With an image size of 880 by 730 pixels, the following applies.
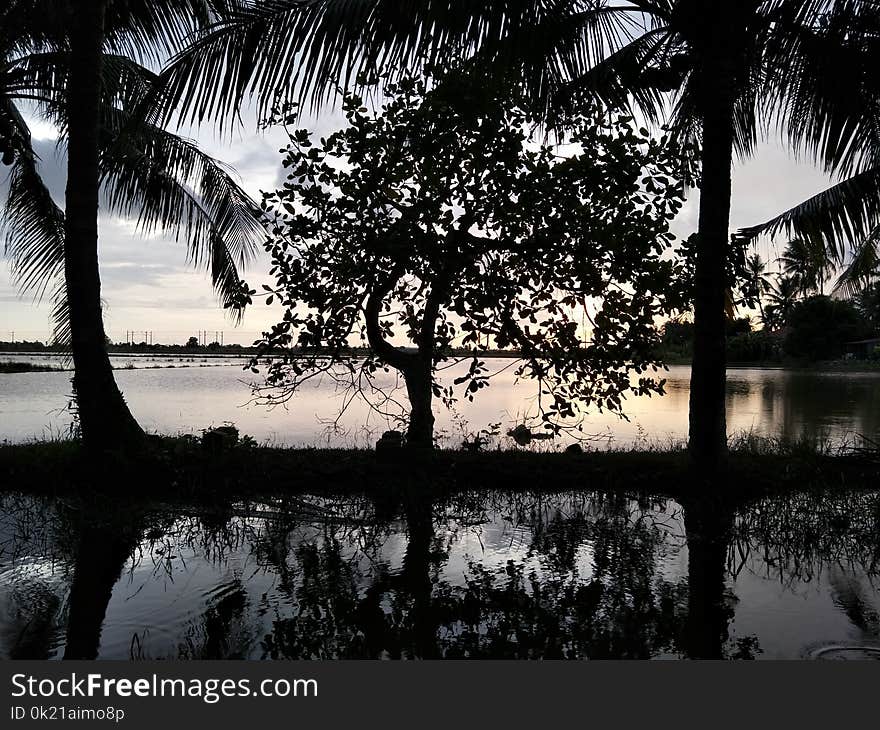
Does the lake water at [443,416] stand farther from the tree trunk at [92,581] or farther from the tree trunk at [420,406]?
the tree trunk at [92,581]

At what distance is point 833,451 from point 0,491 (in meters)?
11.3

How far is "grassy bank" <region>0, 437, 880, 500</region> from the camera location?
306 inches

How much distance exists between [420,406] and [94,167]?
4.53 m

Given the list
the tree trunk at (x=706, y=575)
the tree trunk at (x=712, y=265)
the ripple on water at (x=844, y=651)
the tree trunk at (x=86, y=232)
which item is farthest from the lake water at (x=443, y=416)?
the ripple on water at (x=844, y=651)

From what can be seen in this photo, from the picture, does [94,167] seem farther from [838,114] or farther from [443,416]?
[443,416]

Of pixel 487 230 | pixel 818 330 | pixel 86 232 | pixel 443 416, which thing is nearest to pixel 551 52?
pixel 487 230

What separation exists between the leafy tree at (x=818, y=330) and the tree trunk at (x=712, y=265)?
5497cm

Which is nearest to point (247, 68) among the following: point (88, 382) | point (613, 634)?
point (88, 382)

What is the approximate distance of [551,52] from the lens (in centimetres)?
735

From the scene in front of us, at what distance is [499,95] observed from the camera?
24.2 ft

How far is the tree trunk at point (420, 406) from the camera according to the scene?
8.73 meters

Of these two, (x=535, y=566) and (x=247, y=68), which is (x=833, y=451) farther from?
(x=247, y=68)

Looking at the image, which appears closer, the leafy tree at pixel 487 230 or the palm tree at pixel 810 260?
the leafy tree at pixel 487 230

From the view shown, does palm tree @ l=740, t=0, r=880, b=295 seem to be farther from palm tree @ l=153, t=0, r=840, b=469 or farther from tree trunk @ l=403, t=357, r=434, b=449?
tree trunk @ l=403, t=357, r=434, b=449
